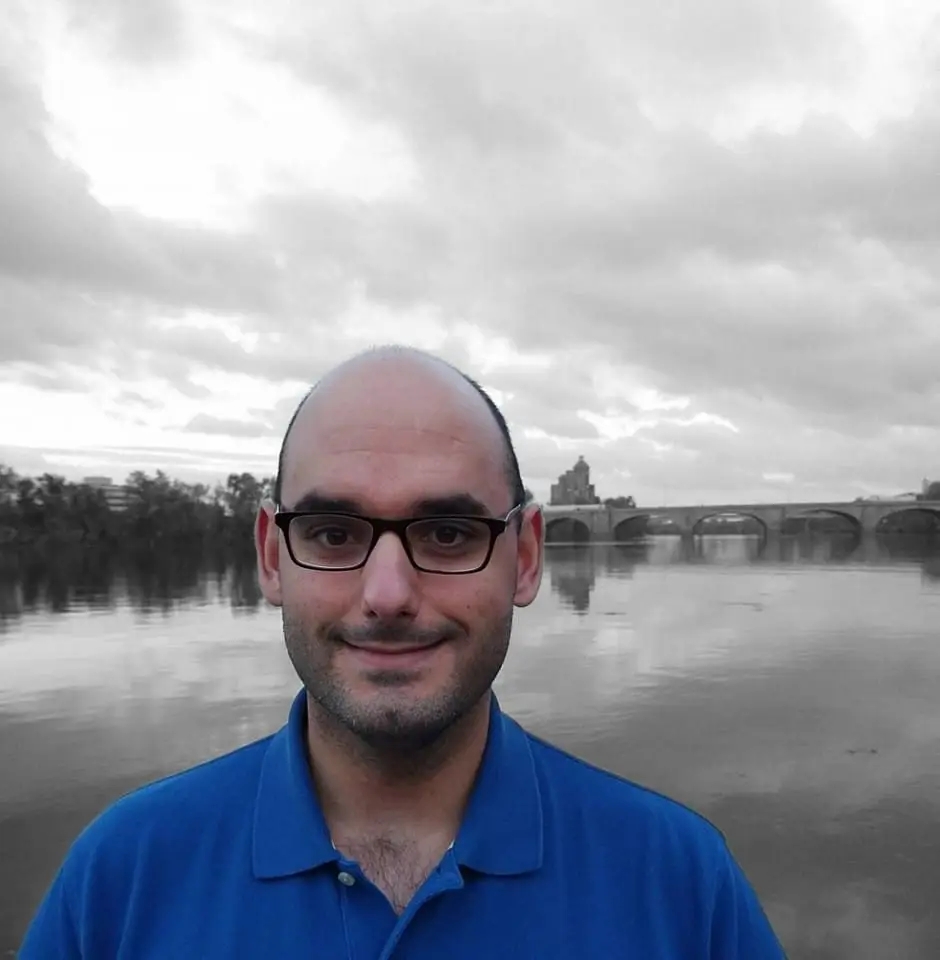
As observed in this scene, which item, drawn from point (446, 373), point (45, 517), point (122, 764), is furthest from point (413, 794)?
point (45, 517)

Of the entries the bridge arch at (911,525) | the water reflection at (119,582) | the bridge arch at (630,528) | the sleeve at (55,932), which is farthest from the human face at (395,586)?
the bridge arch at (911,525)

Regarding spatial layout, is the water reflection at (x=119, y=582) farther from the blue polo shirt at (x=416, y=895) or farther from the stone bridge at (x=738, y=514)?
the stone bridge at (x=738, y=514)

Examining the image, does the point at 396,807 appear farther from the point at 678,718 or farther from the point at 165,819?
the point at 678,718

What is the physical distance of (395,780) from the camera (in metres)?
2.11

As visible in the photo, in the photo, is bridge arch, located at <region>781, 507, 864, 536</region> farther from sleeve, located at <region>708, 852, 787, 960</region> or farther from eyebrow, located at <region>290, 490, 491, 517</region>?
eyebrow, located at <region>290, 490, 491, 517</region>

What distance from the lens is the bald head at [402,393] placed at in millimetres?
2166

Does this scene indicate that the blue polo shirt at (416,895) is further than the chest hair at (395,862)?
No

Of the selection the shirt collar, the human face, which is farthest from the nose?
the shirt collar

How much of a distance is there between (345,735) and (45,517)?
100 metres

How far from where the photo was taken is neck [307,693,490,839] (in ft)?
6.88

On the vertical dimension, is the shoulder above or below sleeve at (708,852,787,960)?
above

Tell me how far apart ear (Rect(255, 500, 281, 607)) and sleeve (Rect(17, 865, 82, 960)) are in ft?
2.89

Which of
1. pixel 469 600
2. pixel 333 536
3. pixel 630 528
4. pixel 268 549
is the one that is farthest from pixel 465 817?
pixel 630 528

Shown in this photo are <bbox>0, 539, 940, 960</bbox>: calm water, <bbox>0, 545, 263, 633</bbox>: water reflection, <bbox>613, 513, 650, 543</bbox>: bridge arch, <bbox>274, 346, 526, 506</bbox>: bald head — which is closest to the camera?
<bbox>274, 346, 526, 506</bbox>: bald head
